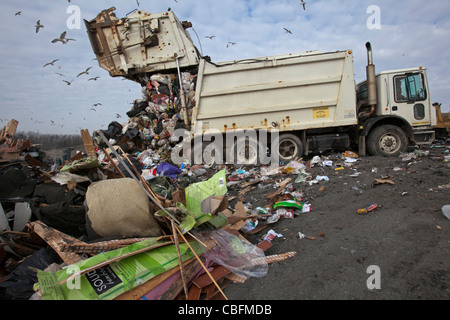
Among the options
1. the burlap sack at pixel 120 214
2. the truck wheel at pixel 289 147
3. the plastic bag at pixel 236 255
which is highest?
the truck wheel at pixel 289 147

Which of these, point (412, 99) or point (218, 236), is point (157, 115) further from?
point (412, 99)

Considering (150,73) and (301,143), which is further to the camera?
(150,73)

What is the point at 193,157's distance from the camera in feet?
18.2

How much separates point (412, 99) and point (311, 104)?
216 centimetres

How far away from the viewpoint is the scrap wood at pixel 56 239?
162 cm

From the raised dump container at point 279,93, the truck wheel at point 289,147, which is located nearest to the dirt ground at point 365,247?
the truck wheel at point 289,147

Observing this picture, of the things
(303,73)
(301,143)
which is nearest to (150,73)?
(303,73)

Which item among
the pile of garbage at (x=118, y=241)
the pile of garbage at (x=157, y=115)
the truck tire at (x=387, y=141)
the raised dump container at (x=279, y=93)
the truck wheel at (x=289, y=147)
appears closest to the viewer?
the pile of garbage at (x=118, y=241)

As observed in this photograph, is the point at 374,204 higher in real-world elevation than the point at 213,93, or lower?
lower

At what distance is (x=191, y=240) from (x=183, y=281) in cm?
37

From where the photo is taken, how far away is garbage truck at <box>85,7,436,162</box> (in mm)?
4922

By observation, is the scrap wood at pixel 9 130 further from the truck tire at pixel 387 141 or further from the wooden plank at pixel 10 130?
the truck tire at pixel 387 141

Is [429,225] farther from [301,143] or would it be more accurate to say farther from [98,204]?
[301,143]

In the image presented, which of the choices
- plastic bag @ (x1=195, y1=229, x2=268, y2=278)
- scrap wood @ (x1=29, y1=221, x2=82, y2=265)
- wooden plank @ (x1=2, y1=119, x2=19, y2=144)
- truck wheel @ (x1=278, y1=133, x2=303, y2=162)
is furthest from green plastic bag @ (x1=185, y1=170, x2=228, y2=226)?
wooden plank @ (x1=2, y1=119, x2=19, y2=144)
